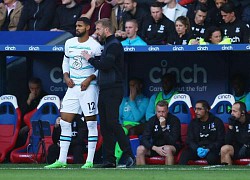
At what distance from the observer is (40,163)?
17734 mm

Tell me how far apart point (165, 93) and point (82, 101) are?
3.36 meters

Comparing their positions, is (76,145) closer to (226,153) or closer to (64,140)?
(64,140)

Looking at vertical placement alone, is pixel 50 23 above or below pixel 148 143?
above

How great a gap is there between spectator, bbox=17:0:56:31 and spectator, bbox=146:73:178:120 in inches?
104

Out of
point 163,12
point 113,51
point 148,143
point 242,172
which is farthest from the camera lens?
point 163,12

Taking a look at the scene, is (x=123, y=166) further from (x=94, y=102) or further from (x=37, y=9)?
(x=37, y=9)

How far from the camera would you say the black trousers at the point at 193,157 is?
16469 millimetres

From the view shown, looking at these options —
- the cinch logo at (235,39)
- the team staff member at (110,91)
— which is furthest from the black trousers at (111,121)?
the cinch logo at (235,39)

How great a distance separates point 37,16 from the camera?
63.3 ft

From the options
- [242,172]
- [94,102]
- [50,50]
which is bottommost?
[242,172]

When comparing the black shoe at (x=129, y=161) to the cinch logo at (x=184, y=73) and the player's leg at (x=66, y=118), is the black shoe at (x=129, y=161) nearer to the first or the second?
the player's leg at (x=66, y=118)

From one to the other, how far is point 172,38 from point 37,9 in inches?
123

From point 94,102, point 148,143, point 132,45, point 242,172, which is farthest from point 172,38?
point 242,172

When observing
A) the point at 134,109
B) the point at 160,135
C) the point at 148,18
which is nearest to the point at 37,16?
the point at 148,18
